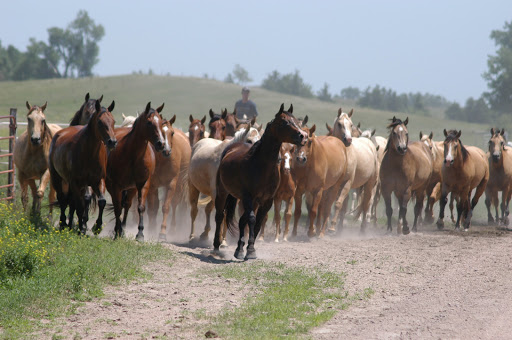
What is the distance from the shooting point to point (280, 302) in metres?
7.71

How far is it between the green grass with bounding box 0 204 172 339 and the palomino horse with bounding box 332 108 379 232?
708cm

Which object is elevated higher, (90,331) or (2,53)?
(2,53)

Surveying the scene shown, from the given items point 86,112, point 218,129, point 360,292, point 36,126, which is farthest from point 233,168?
point 36,126

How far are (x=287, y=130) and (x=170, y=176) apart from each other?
433 cm

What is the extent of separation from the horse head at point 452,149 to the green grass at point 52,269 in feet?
27.2

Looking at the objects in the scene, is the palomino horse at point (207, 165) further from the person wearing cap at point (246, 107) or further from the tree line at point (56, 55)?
the tree line at point (56, 55)

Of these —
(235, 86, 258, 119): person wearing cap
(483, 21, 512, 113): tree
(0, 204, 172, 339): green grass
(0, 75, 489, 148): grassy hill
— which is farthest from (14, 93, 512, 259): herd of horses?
(483, 21, 512, 113): tree

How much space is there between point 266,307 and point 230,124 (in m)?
8.66

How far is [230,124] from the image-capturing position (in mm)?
15711

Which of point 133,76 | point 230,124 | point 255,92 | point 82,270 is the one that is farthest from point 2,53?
point 82,270

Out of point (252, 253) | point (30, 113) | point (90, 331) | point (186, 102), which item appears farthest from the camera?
point (186, 102)

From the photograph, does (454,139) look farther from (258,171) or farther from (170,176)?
(258,171)

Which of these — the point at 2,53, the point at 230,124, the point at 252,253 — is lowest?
the point at 252,253

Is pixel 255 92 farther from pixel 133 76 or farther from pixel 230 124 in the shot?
pixel 230 124
